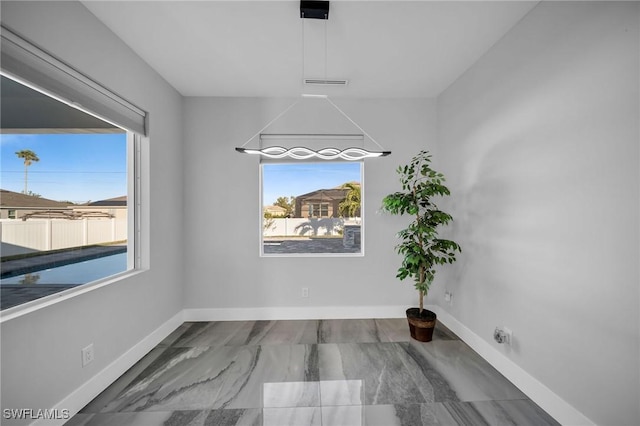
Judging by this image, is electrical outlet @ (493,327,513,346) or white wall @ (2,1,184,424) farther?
electrical outlet @ (493,327,513,346)

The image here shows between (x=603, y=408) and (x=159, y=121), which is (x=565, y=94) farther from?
(x=159, y=121)

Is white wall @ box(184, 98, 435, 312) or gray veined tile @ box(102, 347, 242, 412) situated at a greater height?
white wall @ box(184, 98, 435, 312)

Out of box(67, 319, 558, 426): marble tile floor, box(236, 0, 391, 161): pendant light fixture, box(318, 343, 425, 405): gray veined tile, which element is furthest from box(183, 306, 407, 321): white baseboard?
box(236, 0, 391, 161): pendant light fixture

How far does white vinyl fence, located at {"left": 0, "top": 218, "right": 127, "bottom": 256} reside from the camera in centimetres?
142

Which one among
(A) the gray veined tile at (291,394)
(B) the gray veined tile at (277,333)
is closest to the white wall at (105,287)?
(B) the gray veined tile at (277,333)

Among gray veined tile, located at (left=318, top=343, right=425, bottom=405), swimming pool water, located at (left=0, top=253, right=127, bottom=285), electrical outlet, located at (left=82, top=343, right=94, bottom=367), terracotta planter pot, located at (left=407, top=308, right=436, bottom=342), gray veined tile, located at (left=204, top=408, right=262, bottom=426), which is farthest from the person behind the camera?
terracotta planter pot, located at (left=407, top=308, right=436, bottom=342)

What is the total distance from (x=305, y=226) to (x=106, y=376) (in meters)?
2.19

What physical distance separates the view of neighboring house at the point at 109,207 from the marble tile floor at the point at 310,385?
4.19 ft

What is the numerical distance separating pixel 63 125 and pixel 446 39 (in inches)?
110

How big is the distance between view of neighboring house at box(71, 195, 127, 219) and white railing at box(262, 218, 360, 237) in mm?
1443

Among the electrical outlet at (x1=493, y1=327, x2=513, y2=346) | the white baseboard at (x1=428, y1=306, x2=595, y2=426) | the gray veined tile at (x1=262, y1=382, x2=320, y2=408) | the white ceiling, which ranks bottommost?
the gray veined tile at (x1=262, y1=382, x2=320, y2=408)

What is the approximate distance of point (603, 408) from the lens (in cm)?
139

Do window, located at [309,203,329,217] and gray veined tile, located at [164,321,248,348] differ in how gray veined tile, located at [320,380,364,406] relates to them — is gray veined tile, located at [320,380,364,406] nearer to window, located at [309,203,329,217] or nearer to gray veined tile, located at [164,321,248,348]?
gray veined tile, located at [164,321,248,348]

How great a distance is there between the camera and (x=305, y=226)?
331 centimetres
